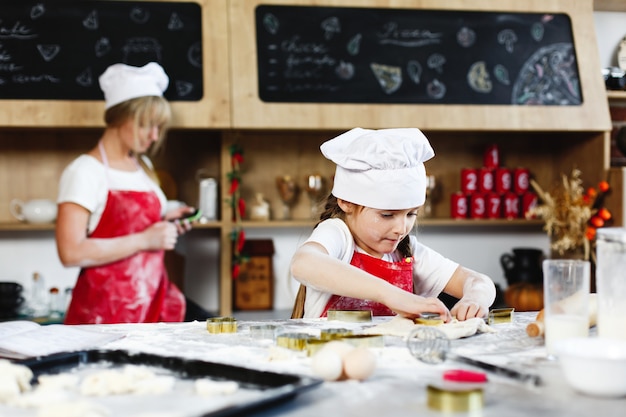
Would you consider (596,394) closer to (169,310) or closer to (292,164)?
(169,310)

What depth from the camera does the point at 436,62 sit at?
11.3 feet

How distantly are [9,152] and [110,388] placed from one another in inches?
109

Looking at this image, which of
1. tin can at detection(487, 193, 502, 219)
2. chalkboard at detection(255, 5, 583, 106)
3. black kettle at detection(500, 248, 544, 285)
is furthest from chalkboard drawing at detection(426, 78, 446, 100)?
black kettle at detection(500, 248, 544, 285)

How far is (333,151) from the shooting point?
1.92 metres

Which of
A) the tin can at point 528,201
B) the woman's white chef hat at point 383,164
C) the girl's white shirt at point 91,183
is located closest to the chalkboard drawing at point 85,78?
the girl's white shirt at point 91,183

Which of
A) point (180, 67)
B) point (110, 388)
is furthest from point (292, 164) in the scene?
→ point (110, 388)

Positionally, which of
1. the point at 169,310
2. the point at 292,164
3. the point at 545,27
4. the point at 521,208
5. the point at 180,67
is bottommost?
the point at 169,310

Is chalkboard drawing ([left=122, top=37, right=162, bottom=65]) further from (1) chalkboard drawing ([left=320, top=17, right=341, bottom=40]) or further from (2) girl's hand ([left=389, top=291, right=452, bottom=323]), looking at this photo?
(2) girl's hand ([left=389, top=291, right=452, bottom=323])

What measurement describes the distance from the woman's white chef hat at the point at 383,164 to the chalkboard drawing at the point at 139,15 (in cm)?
164

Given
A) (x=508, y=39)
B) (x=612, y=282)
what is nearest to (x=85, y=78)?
(x=508, y=39)

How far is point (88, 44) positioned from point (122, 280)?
1.06 m

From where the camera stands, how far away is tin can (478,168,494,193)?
3.70 m

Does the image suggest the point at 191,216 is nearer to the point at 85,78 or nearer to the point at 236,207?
the point at 236,207

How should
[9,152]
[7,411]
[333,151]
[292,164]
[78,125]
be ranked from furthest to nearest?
1. [292,164]
2. [9,152]
3. [78,125]
4. [333,151]
5. [7,411]
